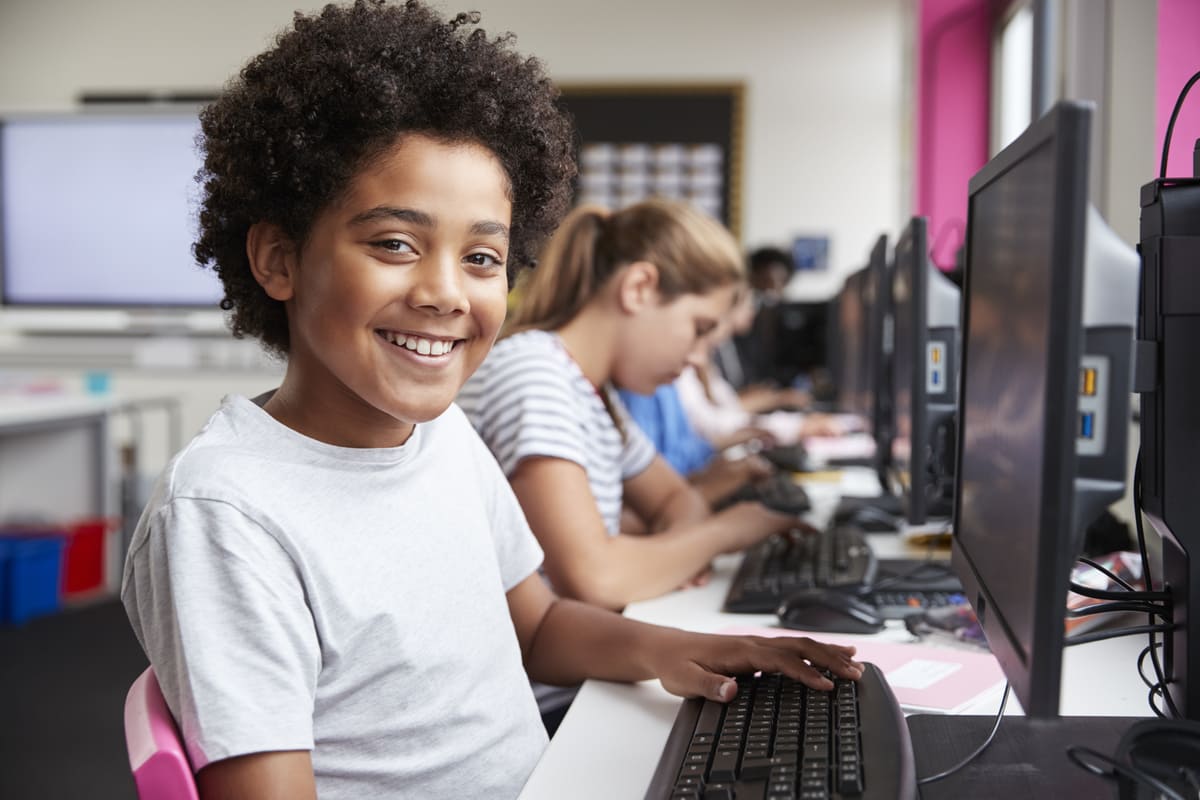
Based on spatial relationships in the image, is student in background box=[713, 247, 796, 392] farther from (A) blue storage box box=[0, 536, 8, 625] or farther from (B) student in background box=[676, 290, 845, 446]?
(A) blue storage box box=[0, 536, 8, 625]

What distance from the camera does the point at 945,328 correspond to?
142 centimetres

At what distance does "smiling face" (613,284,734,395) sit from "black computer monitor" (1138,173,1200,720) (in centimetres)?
95

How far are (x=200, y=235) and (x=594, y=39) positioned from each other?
493 cm

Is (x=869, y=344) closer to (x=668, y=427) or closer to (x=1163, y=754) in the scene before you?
(x=668, y=427)

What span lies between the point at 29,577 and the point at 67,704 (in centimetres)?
94

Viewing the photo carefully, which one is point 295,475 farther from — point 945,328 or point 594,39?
point 594,39

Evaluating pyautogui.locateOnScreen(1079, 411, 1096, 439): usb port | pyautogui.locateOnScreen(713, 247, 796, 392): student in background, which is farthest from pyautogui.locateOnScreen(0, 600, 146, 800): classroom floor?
pyautogui.locateOnScreen(713, 247, 796, 392): student in background

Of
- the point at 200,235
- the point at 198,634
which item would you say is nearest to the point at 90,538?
the point at 200,235

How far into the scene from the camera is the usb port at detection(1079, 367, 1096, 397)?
2.05 ft

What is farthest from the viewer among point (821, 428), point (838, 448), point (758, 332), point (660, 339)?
point (758, 332)

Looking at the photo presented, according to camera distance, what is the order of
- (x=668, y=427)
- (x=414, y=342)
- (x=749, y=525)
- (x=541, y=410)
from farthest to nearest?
(x=668, y=427) < (x=749, y=525) < (x=541, y=410) < (x=414, y=342)

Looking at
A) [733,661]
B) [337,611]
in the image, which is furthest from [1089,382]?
[337,611]

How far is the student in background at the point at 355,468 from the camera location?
0.77m

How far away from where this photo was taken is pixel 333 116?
92 cm
